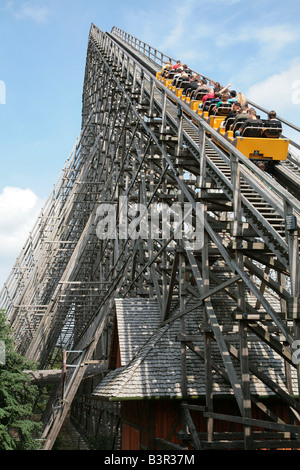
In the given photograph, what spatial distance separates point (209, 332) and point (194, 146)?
13.7ft

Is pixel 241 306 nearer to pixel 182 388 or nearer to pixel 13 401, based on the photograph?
pixel 182 388

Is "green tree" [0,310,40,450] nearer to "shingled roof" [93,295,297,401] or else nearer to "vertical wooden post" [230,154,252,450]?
"shingled roof" [93,295,297,401]

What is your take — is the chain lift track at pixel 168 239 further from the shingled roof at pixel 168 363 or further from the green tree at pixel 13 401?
the green tree at pixel 13 401

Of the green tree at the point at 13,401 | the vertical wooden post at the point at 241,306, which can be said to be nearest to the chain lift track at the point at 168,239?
the vertical wooden post at the point at 241,306

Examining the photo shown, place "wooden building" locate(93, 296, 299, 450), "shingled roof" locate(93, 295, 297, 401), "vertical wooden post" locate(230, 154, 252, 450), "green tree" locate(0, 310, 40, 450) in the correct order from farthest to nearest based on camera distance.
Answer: "green tree" locate(0, 310, 40, 450), "shingled roof" locate(93, 295, 297, 401), "wooden building" locate(93, 296, 299, 450), "vertical wooden post" locate(230, 154, 252, 450)

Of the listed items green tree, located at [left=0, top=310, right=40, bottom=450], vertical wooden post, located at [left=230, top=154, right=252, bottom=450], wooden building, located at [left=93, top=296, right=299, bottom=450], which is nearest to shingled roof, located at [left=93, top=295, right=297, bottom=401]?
wooden building, located at [left=93, top=296, right=299, bottom=450]

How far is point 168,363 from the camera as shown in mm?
11906

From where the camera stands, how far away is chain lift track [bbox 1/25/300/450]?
29.6 feet

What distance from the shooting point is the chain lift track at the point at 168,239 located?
901 centimetres

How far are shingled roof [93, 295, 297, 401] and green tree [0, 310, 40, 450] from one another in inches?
188

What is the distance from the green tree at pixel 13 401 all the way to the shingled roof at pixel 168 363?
4.76 m

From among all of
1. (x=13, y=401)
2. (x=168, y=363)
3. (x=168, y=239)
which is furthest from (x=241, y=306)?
(x=13, y=401)
